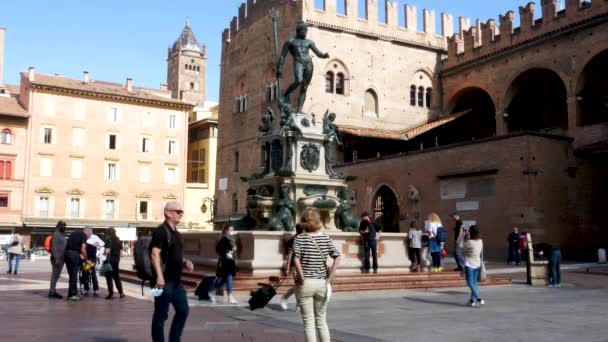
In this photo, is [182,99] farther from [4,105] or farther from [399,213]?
[399,213]

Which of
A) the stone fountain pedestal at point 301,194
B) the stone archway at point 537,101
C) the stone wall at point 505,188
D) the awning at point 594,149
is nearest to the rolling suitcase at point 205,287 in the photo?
the stone fountain pedestal at point 301,194

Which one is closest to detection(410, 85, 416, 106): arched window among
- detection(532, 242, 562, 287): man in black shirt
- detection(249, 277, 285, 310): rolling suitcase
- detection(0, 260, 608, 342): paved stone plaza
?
detection(532, 242, 562, 287): man in black shirt

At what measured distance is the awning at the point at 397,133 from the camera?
33.4m

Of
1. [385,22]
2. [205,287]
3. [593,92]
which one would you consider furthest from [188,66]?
[205,287]

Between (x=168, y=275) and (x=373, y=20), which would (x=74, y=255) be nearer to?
(x=168, y=275)

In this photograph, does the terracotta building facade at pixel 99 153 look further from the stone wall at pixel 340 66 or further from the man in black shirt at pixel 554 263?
the man in black shirt at pixel 554 263

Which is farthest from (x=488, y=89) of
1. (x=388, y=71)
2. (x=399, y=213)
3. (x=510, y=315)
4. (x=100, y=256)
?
(x=510, y=315)

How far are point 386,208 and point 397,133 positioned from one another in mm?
5473

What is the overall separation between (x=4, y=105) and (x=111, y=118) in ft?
23.9

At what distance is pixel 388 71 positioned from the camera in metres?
36.8

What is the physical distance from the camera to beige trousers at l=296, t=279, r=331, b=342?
5.14m

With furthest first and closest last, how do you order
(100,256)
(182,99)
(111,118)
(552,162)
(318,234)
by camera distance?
(182,99) < (111,118) < (552,162) < (100,256) < (318,234)

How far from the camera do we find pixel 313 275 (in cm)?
525

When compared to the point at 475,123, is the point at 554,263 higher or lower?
lower
